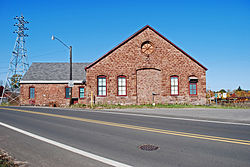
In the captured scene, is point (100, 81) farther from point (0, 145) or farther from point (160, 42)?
point (0, 145)

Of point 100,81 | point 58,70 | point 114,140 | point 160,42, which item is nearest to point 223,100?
point 160,42

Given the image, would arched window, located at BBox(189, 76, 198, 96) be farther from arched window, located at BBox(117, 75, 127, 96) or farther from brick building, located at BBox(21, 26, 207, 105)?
arched window, located at BBox(117, 75, 127, 96)

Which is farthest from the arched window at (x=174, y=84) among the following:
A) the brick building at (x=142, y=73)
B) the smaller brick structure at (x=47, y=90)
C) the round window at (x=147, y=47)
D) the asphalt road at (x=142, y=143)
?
the asphalt road at (x=142, y=143)

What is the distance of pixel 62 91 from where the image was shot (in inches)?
1189

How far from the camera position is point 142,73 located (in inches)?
901

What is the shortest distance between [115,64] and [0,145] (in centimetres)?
1725

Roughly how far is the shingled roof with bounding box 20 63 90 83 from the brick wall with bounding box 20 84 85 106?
767 millimetres

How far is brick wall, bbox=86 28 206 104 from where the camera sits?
74.2ft

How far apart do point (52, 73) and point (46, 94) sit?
3.87 metres

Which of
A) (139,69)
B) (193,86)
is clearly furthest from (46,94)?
(193,86)

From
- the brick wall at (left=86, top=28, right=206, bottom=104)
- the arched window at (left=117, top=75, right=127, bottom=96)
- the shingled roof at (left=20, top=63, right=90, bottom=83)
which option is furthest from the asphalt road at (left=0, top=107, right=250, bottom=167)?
the shingled roof at (left=20, top=63, right=90, bottom=83)

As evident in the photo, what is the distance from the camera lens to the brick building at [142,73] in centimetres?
2262

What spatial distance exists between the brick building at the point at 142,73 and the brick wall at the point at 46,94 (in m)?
9.04

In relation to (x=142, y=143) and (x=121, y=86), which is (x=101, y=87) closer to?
(x=121, y=86)
